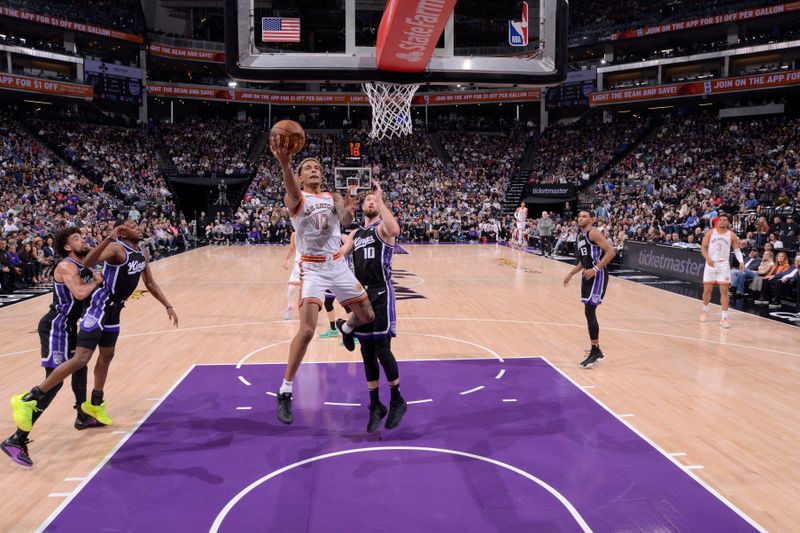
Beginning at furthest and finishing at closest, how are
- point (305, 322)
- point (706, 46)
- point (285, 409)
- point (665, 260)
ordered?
point (706, 46) → point (665, 260) → point (285, 409) → point (305, 322)

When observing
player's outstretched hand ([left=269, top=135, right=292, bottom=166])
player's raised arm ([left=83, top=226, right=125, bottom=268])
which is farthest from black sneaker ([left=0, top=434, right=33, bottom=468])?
player's outstretched hand ([left=269, top=135, right=292, bottom=166])

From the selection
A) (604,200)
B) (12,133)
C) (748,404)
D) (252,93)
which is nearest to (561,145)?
(604,200)

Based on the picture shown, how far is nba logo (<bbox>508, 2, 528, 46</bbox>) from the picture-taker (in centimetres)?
884

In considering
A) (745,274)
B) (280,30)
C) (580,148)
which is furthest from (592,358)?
(580,148)

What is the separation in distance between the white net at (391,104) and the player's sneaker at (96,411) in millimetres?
5876

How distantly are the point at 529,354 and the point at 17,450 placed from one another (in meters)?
5.56

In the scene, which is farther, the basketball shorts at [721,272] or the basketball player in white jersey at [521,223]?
the basketball player in white jersey at [521,223]

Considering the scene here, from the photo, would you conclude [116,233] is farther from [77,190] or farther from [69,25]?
[69,25]

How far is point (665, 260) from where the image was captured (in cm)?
1595

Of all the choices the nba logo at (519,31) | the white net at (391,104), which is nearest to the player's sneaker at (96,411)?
the white net at (391,104)

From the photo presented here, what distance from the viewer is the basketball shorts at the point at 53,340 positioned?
475 cm

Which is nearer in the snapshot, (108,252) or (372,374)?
(108,252)

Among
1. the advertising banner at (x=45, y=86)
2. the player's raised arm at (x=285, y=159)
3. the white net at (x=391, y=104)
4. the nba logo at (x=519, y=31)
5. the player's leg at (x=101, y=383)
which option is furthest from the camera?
the advertising banner at (x=45, y=86)

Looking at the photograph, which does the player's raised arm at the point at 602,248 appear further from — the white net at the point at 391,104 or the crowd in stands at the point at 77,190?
the crowd in stands at the point at 77,190
